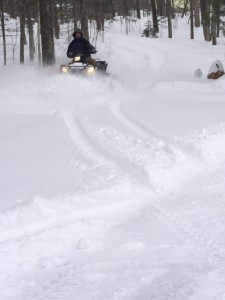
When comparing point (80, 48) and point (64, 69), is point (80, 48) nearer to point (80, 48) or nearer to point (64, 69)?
point (80, 48)

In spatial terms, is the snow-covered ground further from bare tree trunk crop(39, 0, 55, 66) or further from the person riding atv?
bare tree trunk crop(39, 0, 55, 66)

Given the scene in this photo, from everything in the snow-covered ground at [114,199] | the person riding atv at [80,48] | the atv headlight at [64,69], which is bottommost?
the snow-covered ground at [114,199]

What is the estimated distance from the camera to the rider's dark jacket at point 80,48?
48.5 ft

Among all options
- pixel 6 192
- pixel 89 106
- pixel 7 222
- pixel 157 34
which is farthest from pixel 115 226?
pixel 157 34

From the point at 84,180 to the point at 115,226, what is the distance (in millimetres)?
1380

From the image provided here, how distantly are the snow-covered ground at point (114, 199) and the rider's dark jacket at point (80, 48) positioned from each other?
310 centimetres

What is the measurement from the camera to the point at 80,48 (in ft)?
48.8

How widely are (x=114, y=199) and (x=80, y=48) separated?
10047 millimetres

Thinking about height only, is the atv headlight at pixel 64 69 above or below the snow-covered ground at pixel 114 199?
above

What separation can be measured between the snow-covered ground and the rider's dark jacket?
3.10 meters

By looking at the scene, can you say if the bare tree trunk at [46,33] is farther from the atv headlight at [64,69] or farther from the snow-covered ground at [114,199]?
the snow-covered ground at [114,199]

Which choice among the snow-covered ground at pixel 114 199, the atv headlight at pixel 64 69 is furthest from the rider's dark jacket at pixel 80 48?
the snow-covered ground at pixel 114 199

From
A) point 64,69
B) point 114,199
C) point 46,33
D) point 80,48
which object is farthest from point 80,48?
point 114,199

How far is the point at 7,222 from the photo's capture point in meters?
5.02
